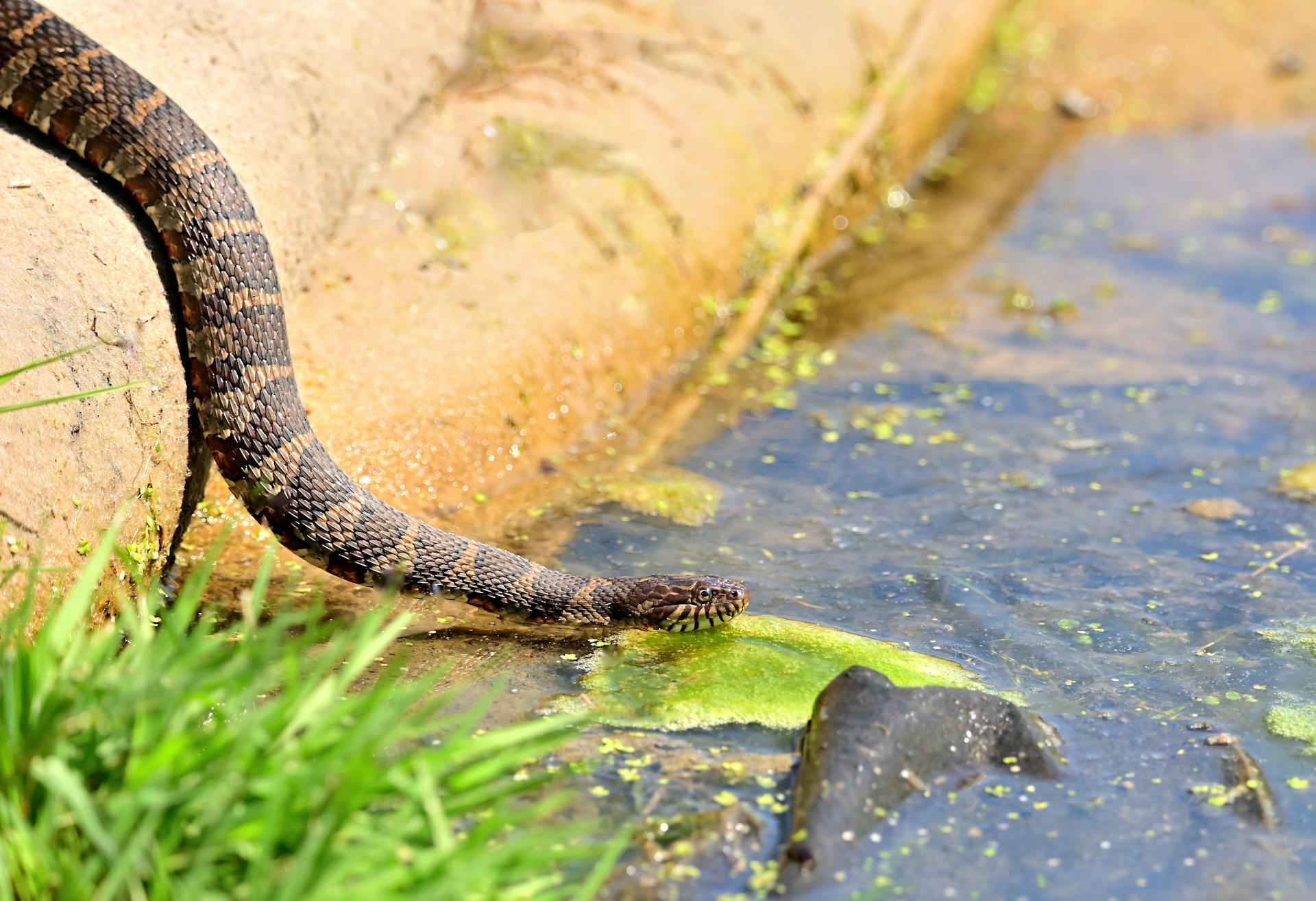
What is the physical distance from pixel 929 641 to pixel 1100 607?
877 millimetres

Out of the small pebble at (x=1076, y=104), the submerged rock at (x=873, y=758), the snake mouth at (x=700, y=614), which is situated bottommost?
the submerged rock at (x=873, y=758)

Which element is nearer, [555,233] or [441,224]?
[441,224]

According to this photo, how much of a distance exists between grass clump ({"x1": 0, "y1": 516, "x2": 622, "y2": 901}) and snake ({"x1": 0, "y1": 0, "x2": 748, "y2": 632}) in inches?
77.8

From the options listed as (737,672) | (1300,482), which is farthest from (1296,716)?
(1300,482)

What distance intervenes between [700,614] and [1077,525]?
7.13ft

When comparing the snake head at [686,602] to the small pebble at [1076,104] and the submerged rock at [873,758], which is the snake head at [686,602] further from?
the small pebble at [1076,104]

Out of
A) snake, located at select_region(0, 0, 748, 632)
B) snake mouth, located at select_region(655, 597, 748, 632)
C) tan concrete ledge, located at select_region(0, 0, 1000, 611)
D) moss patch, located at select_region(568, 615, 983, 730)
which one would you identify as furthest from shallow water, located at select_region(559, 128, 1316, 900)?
tan concrete ledge, located at select_region(0, 0, 1000, 611)

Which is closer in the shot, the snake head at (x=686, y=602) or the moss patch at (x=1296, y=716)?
the moss patch at (x=1296, y=716)

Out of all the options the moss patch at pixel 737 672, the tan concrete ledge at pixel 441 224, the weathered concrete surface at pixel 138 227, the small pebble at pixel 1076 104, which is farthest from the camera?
the small pebble at pixel 1076 104

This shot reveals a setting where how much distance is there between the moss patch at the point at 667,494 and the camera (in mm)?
7039

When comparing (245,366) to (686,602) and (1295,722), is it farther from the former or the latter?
(1295,722)

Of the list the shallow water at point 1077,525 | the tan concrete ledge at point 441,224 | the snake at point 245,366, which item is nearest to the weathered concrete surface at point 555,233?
the tan concrete ledge at point 441,224

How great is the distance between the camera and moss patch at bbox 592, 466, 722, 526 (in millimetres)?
7039

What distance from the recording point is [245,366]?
5.82 m
